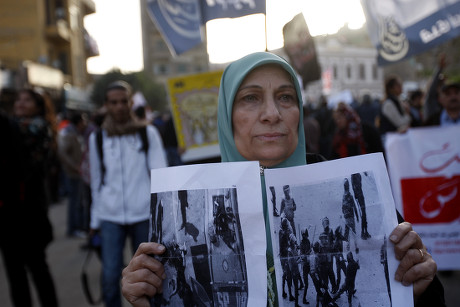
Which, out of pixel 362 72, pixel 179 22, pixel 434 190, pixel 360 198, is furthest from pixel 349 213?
pixel 362 72

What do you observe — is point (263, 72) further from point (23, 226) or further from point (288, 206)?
point (23, 226)

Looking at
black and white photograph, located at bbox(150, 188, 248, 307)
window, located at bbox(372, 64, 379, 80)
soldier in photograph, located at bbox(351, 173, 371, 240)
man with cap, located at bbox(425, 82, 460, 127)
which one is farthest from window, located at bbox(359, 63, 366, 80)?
black and white photograph, located at bbox(150, 188, 248, 307)

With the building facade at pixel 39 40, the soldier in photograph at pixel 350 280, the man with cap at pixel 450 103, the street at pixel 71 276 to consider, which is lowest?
the street at pixel 71 276

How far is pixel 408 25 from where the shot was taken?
12.8ft

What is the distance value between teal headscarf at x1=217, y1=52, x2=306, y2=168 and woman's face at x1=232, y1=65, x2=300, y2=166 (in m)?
0.02

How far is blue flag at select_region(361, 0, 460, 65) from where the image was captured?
3865 mm

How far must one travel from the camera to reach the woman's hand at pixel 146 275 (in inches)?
50.8

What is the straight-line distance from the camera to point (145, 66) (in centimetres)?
6550

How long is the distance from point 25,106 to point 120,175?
1116 mm

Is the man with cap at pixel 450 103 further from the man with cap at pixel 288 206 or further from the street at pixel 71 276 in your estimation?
the man with cap at pixel 288 206

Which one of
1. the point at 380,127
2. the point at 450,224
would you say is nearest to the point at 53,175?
the point at 380,127

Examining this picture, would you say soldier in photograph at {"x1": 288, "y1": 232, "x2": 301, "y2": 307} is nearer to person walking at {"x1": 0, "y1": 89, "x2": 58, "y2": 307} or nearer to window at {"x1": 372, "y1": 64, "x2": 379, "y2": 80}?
person walking at {"x1": 0, "y1": 89, "x2": 58, "y2": 307}

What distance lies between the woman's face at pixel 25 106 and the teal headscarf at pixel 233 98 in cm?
289

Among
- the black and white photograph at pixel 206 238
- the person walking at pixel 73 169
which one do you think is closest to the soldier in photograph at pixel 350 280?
the black and white photograph at pixel 206 238
